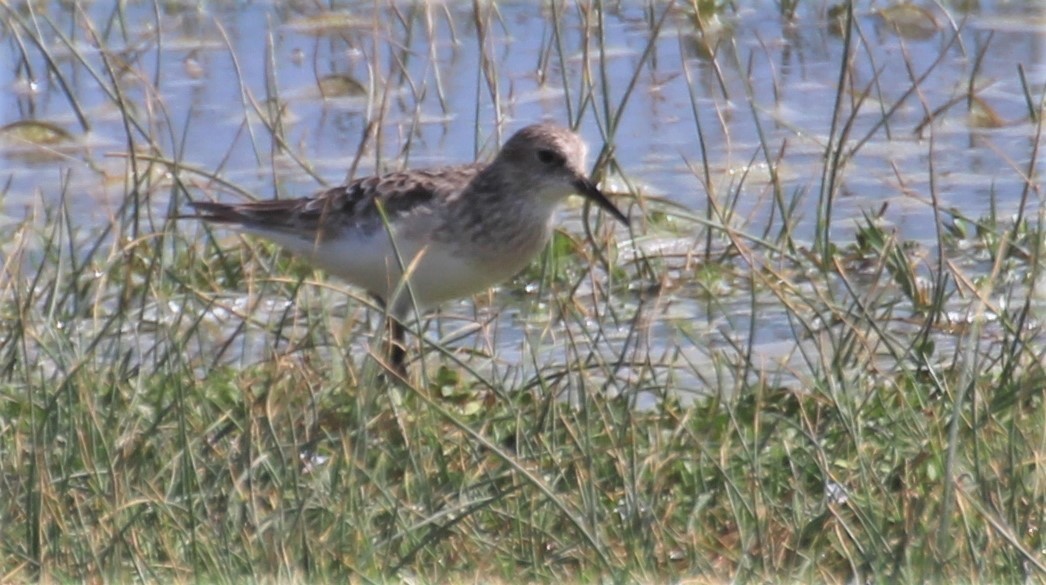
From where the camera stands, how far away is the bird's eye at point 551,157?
21.4ft

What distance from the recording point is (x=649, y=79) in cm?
937

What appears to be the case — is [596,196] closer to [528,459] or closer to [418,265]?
[418,265]

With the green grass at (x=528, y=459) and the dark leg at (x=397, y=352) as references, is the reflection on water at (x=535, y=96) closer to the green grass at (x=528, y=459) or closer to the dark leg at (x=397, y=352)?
the dark leg at (x=397, y=352)

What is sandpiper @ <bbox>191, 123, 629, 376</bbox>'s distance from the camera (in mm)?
6383

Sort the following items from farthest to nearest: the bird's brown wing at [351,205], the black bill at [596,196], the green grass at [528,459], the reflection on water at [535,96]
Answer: the reflection on water at [535,96], the bird's brown wing at [351,205], the black bill at [596,196], the green grass at [528,459]

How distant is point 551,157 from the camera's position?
655 cm

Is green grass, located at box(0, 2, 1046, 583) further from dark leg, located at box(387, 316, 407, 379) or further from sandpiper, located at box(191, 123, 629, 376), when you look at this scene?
sandpiper, located at box(191, 123, 629, 376)

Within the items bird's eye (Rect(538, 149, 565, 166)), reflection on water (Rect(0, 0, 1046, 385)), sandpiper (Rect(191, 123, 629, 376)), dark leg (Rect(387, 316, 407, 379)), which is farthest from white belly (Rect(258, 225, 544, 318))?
reflection on water (Rect(0, 0, 1046, 385))

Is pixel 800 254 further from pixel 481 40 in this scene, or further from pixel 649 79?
pixel 649 79

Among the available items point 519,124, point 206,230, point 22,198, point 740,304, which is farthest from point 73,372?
point 519,124

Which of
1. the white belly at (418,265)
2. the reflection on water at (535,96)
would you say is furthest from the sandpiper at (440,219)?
the reflection on water at (535,96)

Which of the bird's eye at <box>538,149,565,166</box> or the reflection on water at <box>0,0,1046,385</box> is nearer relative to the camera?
the bird's eye at <box>538,149,565,166</box>

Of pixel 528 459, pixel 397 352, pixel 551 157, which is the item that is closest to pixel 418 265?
pixel 397 352

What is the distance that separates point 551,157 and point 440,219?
1.35 ft
